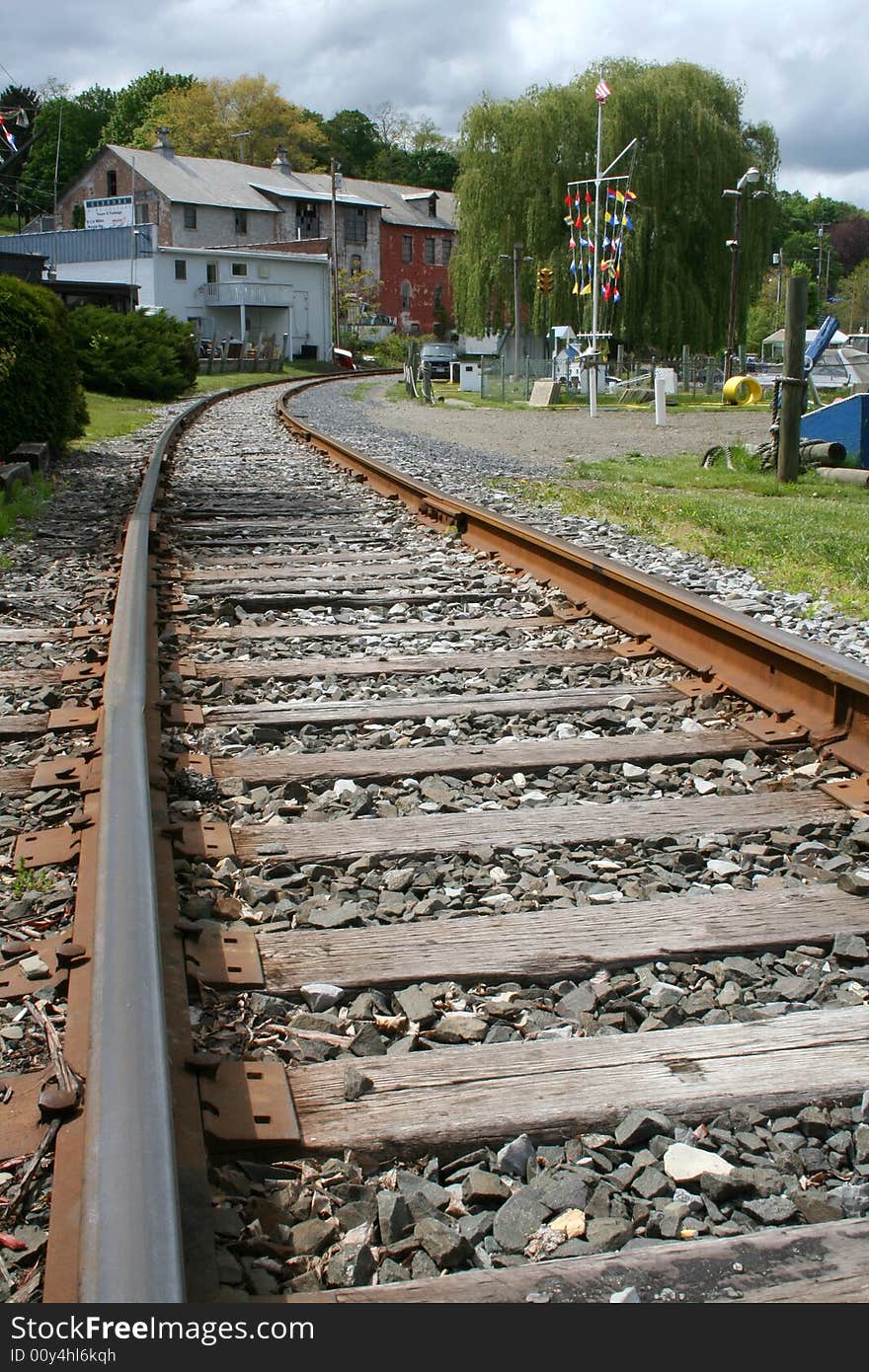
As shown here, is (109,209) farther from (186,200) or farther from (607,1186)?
(607,1186)

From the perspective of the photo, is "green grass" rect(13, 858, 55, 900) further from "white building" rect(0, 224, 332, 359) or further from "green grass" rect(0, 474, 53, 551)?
"white building" rect(0, 224, 332, 359)

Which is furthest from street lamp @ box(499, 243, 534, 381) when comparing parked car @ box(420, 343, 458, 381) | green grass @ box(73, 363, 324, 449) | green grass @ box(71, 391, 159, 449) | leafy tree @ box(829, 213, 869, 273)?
leafy tree @ box(829, 213, 869, 273)

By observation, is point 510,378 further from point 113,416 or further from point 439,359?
point 113,416

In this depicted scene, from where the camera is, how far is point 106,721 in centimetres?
375

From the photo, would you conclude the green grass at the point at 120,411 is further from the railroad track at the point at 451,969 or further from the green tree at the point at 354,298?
the green tree at the point at 354,298

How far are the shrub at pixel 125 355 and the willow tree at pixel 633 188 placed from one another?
41.5 ft

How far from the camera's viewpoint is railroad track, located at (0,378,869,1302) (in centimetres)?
181

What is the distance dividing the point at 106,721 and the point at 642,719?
175 centimetres

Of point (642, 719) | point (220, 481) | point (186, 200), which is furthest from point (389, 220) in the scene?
point (642, 719)

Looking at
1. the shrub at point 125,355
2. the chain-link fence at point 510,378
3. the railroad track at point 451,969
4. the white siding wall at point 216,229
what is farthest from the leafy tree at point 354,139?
the railroad track at point 451,969

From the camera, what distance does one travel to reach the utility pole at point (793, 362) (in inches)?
454

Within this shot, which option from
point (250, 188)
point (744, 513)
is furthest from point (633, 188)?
point (250, 188)

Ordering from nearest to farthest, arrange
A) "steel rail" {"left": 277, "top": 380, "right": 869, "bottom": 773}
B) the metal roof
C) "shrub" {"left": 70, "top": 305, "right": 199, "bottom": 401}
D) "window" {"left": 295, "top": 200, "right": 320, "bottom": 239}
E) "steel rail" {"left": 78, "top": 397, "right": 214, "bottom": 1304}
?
"steel rail" {"left": 78, "top": 397, "right": 214, "bottom": 1304} → "steel rail" {"left": 277, "top": 380, "right": 869, "bottom": 773} → "shrub" {"left": 70, "top": 305, "right": 199, "bottom": 401} → the metal roof → "window" {"left": 295, "top": 200, "right": 320, "bottom": 239}

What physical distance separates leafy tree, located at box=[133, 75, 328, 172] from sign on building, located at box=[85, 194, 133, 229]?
80.7 ft
